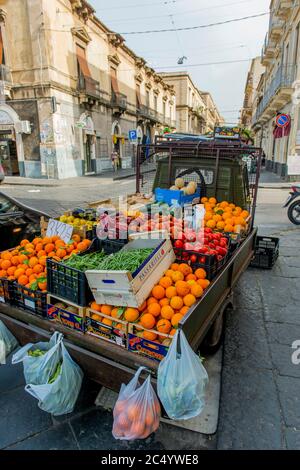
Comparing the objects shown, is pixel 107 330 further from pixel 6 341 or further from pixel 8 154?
pixel 8 154

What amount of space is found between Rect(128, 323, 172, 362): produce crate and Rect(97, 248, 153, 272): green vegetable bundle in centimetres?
39

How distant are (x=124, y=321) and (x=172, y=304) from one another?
1.13ft

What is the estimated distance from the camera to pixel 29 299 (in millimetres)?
2422

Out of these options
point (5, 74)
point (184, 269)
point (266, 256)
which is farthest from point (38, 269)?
point (5, 74)

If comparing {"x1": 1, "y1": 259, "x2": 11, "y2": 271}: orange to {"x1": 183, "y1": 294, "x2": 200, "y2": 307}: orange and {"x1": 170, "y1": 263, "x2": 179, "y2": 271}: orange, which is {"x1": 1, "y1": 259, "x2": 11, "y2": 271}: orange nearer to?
{"x1": 170, "y1": 263, "x2": 179, "y2": 271}: orange

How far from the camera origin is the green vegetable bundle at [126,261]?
7.10 feet

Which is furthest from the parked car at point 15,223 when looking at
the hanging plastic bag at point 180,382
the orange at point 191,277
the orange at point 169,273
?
the hanging plastic bag at point 180,382

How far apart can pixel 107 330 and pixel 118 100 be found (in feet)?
88.5

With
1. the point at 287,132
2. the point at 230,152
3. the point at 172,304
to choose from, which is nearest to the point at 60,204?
the point at 230,152

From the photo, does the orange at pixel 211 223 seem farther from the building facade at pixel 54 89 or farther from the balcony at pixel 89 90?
the balcony at pixel 89 90

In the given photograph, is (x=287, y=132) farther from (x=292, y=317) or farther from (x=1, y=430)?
(x=1, y=430)

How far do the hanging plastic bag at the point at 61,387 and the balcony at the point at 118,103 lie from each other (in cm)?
2566

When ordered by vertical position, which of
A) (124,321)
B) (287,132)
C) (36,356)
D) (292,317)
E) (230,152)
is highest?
(287,132)
